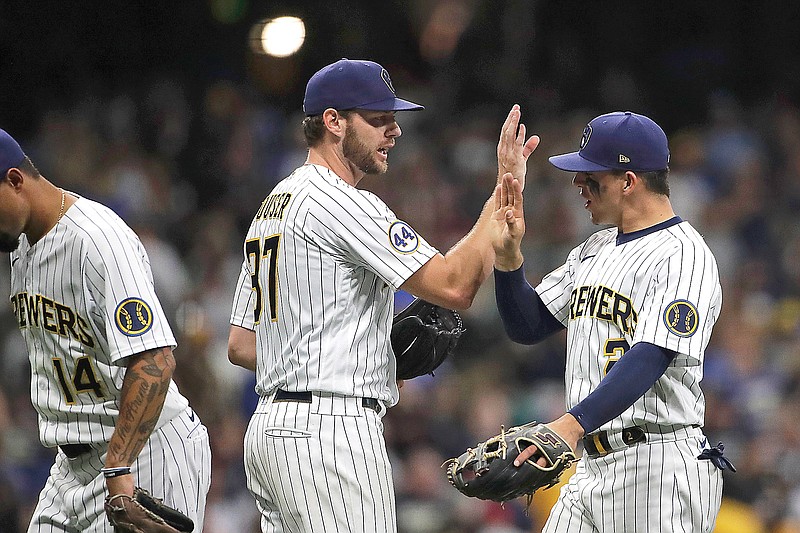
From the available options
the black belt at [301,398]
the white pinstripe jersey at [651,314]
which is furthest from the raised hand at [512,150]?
the black belt at [301,398]

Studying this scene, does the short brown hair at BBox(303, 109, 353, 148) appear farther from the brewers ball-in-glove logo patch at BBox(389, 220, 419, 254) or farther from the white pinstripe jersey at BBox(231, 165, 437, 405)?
the brewers ball-in-glove logo patch at BBox(389, 220, 419, 254)

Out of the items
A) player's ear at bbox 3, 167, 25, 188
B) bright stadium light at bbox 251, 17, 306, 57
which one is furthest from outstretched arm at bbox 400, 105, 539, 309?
bright stadium light at bbox 251, 17, 306, 57

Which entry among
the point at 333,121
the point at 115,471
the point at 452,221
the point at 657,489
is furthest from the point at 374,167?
the point at 452,221

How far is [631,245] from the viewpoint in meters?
3.63

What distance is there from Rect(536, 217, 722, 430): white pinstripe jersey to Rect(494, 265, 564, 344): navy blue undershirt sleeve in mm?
177

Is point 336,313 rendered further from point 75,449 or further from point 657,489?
point 657,489

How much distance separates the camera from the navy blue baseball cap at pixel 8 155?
345cm

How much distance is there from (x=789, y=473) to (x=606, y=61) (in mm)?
4526

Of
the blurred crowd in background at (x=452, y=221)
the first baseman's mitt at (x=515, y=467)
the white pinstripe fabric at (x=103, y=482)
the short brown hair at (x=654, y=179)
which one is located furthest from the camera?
the blurred crowd in background at (x=452, y=221)

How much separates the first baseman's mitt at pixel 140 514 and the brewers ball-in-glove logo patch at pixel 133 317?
0.45m

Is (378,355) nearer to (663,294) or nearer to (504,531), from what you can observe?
(663,294)

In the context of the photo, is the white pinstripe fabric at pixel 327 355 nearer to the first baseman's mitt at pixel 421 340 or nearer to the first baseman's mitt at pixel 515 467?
the first baseman's mitt at pixel 421 340

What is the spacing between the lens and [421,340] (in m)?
3.74

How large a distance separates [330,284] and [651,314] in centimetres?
91
